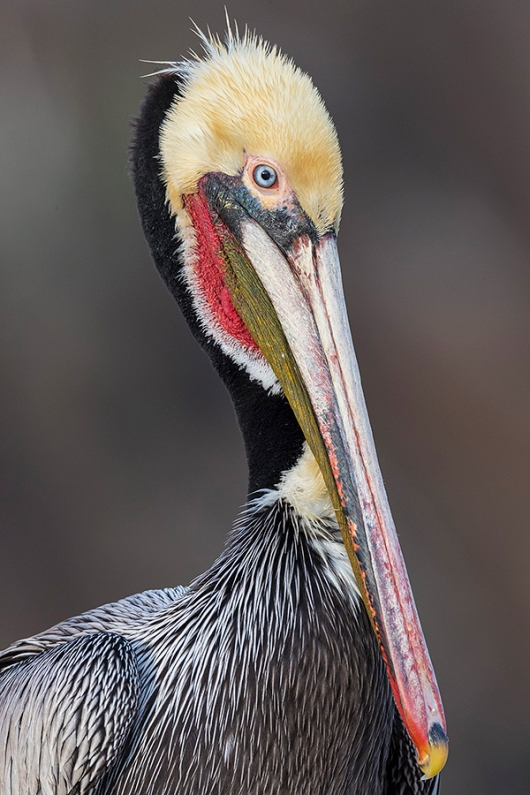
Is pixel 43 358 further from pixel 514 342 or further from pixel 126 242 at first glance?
pixel 514 342

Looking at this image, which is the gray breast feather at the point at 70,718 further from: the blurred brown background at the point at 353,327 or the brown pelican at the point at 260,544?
the blurred brown background at the point at 353,327

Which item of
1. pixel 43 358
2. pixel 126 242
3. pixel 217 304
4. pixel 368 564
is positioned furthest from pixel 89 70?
pixel 368 564

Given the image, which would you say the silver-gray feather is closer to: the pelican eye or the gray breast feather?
the gray breast feather

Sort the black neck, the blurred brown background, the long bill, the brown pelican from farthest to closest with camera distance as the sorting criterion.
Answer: the blurred brown background, the black neck, the brown pelican, the long bill

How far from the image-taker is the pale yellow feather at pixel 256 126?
4.11ft

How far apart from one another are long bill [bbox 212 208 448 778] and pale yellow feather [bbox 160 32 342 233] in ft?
0.29

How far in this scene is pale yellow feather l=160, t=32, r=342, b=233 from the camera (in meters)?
1.25

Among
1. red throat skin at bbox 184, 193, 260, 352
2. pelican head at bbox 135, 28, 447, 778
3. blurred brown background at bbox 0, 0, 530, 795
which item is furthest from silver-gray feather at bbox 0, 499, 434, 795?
blurred brown background at bbox 0, 0, 530, 795

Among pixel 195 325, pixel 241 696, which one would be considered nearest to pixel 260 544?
pixel 241 696

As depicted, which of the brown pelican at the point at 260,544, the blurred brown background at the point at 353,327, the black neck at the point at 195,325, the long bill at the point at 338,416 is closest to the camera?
the long bill at the point at 338,416

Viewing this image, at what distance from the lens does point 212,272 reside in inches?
54.8

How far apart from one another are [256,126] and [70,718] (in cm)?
99

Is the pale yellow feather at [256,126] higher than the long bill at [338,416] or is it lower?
higher

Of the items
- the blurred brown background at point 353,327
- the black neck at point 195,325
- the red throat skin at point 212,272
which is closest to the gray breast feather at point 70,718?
the black neck at point 195,325
